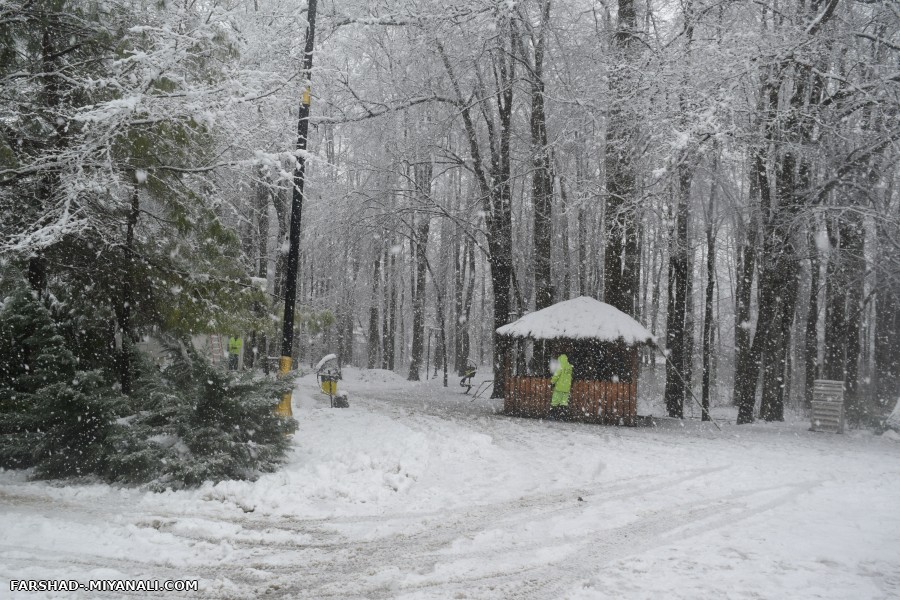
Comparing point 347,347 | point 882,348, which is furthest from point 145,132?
point 347,347

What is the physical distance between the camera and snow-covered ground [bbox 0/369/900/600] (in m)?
4.96

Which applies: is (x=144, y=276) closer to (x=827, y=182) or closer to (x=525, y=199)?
(x=827, y=182)

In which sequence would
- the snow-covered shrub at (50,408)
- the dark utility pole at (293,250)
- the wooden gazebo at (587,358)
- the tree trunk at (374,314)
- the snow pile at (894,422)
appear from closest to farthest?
the snow-covered shrub at (50,408) → the dark utility pole at (293,250) → the snow pile at (894,422) → the wooden gazebo at (587,358) → the tree trunk at (374,314)

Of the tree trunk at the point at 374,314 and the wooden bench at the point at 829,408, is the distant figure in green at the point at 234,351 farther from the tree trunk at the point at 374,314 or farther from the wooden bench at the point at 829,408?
the wooden bench at the point at 829,408

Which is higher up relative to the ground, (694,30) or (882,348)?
(694,30)

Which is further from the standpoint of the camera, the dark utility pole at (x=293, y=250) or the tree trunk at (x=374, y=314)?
the tree trunk at (x=374, y=314)

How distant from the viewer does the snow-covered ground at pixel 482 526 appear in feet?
16.3

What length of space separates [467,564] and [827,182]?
1269cm

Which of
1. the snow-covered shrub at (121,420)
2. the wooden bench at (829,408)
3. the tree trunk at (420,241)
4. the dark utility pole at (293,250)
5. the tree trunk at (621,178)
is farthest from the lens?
the tree trunk at (420,241)

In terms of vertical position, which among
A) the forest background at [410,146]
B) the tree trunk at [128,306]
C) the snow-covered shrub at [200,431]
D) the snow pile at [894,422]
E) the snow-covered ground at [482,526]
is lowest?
the snow-covered ground at [482,526]

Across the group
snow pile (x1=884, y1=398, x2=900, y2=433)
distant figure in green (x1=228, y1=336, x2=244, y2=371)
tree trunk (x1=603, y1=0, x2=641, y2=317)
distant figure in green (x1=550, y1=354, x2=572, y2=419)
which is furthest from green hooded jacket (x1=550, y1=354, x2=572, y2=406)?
distant figure in green (x1=228, y1=336, x2=244, y2=371)

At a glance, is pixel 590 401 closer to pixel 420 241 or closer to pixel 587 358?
pixel 587 358

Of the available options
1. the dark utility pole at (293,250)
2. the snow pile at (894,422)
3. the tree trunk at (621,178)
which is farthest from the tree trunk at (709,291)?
the dark utility pole at (293,250)

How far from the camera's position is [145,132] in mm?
8484
